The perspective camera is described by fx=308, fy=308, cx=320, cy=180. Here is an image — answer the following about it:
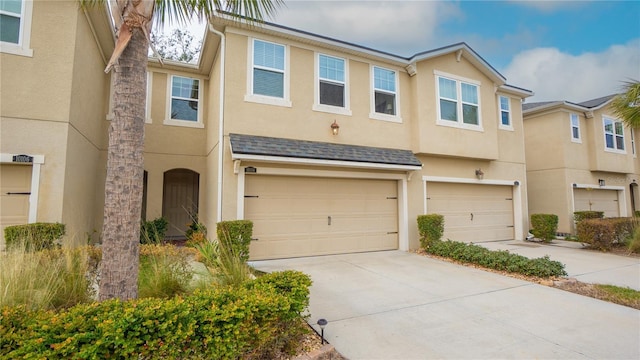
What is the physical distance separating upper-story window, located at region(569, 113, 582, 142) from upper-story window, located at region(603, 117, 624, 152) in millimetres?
1995

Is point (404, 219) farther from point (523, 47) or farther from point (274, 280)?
point (523, 47)

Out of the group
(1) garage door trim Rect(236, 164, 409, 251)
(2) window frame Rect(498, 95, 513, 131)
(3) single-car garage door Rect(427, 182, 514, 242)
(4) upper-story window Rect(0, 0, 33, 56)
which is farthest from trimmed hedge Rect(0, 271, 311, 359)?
(2) window frame Rect(498, 95, 513, 131)

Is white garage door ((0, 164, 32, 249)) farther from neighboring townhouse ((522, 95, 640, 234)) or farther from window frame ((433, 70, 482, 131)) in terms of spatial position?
neighboring townhouse ((522, 95, 640, 234))

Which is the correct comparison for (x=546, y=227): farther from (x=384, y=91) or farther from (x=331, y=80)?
(x=331, y=80)

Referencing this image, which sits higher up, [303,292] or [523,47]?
[523,47]

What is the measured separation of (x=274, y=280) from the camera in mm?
3826

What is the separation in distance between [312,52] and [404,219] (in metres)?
5.80

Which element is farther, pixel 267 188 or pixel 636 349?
pixel 267 188

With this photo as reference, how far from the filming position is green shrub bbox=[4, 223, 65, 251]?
5.89 m

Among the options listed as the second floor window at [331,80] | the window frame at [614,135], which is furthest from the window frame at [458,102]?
the window frame at [614,135]

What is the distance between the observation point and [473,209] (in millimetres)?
11352

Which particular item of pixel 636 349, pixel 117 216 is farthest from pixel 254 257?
pixel 636 349

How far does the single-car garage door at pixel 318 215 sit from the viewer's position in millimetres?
8094

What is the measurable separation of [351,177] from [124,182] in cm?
653
